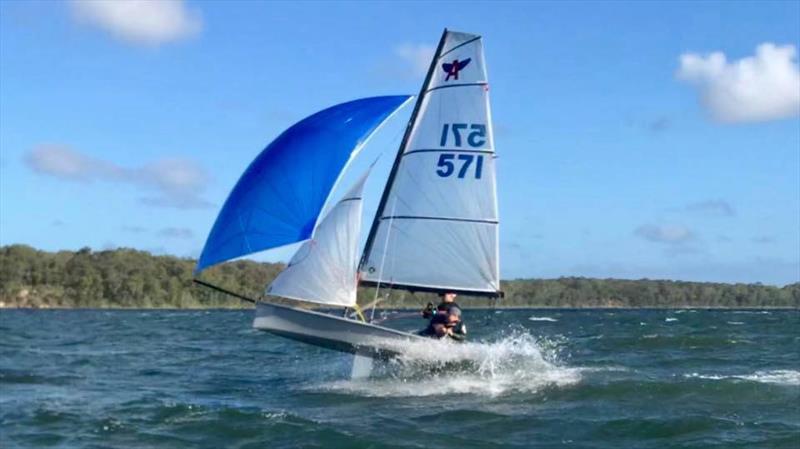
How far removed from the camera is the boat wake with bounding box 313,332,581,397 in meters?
18.0

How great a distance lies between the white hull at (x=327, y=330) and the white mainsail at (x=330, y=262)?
0.72m

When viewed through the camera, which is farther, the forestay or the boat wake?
the boat wake

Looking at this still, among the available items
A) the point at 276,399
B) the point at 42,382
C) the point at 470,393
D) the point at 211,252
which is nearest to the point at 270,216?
the point at 211,252

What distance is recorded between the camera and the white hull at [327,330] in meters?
17.0

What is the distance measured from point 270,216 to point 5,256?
121 metres

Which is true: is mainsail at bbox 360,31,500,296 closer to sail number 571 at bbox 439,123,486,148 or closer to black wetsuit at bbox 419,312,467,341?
sail number 571 at bbox 439,123,486,148

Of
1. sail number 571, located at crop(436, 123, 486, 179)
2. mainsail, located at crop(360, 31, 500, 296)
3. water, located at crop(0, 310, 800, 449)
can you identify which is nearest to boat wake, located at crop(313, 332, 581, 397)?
water, located at crop(0, 310, 800, 449)

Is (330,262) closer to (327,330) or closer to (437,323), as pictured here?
(327,330)

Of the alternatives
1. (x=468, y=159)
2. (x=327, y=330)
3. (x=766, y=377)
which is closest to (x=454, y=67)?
(x=468, y=159)

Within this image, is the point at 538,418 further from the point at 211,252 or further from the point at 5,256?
the point at 5,256

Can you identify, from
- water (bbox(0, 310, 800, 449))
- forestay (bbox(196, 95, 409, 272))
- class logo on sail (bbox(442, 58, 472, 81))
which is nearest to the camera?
water (bbox(0, 310, 800, 449))

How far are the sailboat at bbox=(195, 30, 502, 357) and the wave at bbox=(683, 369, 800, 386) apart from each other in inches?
219

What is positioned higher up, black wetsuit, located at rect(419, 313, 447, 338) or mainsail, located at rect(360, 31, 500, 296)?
mainsail, located at rect(360, 31, 500, 296)

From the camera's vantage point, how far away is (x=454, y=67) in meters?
18.8
